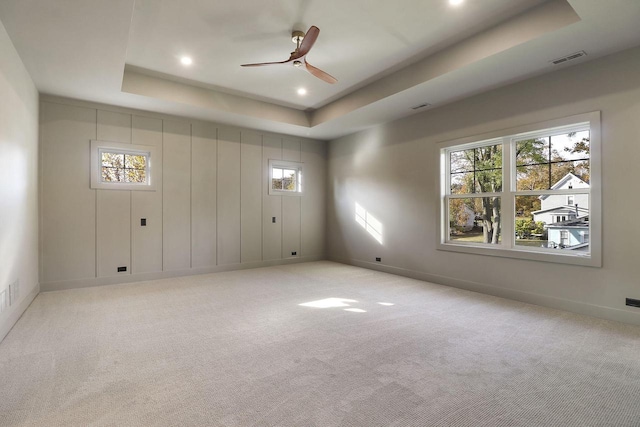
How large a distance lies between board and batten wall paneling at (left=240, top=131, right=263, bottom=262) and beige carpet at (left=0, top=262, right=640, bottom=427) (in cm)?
243

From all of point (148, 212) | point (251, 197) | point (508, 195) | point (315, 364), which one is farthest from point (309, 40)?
point (148, 212)

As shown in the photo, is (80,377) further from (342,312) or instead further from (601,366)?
(601,366)

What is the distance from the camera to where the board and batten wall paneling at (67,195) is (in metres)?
4.56

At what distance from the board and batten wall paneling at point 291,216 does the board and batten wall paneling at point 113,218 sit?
9.65 feet

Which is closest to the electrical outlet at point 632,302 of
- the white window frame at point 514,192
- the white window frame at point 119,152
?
the white window frame at point 514,192

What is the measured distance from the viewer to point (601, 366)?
2322mm

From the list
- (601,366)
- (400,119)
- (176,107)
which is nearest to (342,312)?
(601,366)

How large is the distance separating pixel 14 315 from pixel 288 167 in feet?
16.4

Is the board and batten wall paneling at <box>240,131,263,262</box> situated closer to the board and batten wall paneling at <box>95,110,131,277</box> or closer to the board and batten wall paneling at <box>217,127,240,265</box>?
the board and batten wall paneling at <box>217,127,240,265</box>

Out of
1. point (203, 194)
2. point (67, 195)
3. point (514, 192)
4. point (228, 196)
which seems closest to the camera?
point (514, 192)

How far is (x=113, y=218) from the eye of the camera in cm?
504

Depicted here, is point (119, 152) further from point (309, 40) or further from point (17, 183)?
point (309, 40)

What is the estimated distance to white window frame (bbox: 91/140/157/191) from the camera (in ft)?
16.1

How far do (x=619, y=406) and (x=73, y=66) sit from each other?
18.8 feet
